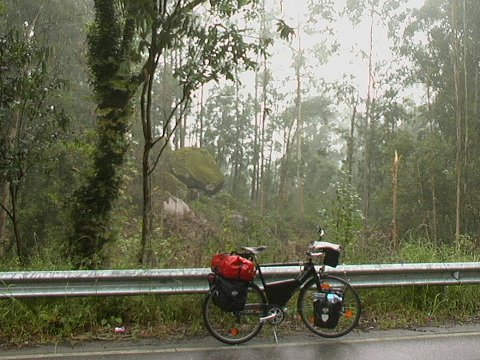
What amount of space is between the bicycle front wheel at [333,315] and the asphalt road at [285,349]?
11 centimetres

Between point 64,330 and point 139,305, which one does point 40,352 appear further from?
point 139,305

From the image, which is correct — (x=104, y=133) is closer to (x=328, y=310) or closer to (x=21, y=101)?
(x=21, y=101)

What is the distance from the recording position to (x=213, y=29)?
22.3 feet

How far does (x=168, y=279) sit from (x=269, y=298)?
110 centimetres

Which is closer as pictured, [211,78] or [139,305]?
[139,305]

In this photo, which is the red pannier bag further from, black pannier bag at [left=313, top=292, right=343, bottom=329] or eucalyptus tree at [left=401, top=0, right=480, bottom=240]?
eucalyptus tree at [left=401, top=0, right=480, bottom=240]

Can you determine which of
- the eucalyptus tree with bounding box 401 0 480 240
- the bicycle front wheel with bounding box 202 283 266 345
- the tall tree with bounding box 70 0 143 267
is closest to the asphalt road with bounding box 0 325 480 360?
the bicycle front wheel with bounding box 202 283 266 345

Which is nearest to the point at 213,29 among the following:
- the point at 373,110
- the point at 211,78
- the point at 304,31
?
the point at 211,78

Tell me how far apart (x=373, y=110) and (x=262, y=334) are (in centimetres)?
3293

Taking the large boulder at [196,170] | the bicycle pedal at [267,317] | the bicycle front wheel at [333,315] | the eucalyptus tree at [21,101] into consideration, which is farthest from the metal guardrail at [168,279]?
the large boulder at [196,170]

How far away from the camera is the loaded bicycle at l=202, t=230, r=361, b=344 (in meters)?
5.35

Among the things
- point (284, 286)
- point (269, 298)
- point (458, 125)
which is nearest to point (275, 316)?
point (269, 298)

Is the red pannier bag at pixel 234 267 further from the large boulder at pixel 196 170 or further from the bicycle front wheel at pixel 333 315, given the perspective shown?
the large boulder at pixel 196 170

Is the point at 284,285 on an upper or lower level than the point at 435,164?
lower
